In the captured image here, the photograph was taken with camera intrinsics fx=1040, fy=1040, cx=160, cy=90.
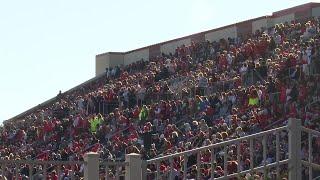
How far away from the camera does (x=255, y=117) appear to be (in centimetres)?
2222

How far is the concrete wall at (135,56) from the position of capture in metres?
46.4

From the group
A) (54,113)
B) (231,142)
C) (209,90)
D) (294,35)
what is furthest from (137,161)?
(54,113)

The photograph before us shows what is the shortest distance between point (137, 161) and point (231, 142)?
3.75ft

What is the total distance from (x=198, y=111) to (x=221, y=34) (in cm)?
1403

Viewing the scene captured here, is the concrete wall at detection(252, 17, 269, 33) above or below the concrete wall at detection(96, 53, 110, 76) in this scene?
above

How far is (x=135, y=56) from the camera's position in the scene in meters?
46.9

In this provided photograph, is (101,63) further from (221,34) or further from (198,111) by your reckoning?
(198,111)

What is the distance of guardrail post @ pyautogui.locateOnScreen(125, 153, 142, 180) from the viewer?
1193 cm

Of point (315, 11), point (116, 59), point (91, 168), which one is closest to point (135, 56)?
point (116, 59)

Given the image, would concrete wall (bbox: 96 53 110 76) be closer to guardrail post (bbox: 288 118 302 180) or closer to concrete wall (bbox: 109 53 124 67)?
concrete wall (bbox: 109 53 124 67)

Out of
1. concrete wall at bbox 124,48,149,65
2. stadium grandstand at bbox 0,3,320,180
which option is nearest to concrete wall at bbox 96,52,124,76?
concrete wall at bbox 124,48,149,65

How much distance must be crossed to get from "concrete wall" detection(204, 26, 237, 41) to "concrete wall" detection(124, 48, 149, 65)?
469 cm

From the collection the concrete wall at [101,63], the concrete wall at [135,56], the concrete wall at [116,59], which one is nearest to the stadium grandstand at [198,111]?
the concrete wall at [135,56]

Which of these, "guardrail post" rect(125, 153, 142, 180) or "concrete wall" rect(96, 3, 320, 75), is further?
"concrete wall" rect(96, 3, 320, 75)
